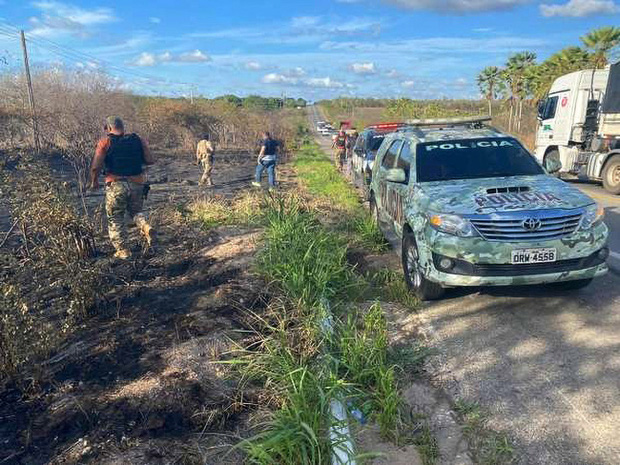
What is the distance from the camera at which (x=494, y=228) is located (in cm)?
445

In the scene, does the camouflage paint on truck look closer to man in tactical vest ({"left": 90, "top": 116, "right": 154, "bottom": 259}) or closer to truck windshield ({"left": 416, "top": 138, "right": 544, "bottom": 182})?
truck windshield ({"left": 416, "top": 138, "right": 544, "bottom": 182})

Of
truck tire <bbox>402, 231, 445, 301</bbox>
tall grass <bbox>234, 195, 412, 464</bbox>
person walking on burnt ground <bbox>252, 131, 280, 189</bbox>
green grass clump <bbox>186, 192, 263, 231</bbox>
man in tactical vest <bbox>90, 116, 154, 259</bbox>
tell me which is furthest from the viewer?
person walking on burnt ground <bbox>252, 131, 280, 189</bbox>

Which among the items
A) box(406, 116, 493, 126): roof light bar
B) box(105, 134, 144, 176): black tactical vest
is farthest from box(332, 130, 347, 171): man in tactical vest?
box(105, 134, 144, 176): black tactical vest

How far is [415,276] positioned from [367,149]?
7.89m

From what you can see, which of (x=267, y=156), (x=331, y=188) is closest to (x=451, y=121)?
(x=331, y=188)

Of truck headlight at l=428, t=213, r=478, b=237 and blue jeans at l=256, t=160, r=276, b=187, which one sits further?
blue jeans at l=256, t=160, r=276, b=187

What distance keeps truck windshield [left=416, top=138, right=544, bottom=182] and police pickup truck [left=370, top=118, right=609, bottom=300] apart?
12 mm

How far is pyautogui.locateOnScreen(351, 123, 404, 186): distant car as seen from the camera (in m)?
11.8

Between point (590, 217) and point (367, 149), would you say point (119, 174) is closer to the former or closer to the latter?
point (590, 217)

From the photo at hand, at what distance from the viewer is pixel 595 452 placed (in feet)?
9.22

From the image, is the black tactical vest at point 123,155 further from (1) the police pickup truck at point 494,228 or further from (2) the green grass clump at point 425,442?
(2) the green grass clump at point 425,442

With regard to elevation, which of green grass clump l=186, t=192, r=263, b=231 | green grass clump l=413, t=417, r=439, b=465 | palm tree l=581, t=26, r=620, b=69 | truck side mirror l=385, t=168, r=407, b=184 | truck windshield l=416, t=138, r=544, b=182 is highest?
palm tree l=581, t=26, r=620, b=69

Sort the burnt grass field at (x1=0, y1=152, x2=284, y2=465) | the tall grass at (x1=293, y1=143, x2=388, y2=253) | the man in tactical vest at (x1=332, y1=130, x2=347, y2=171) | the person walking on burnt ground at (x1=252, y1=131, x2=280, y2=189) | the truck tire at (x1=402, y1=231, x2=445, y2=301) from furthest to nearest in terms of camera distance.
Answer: the man in tactical vest at (x1=332, y1=130, x2=347, y2=171), the person walking on burnt ground at (x1=252, y1=131, x2=280, y2=189), the tall grass at (x1=293, y1=143, x2=388, y2=253), the truck tire at (x1=402, y1=231, x2=445, y2=301), the burnt grass field at (x1=0, y1=152, x2=284, y2=465)

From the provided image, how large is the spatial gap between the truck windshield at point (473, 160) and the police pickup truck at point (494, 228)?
1 centimetres
